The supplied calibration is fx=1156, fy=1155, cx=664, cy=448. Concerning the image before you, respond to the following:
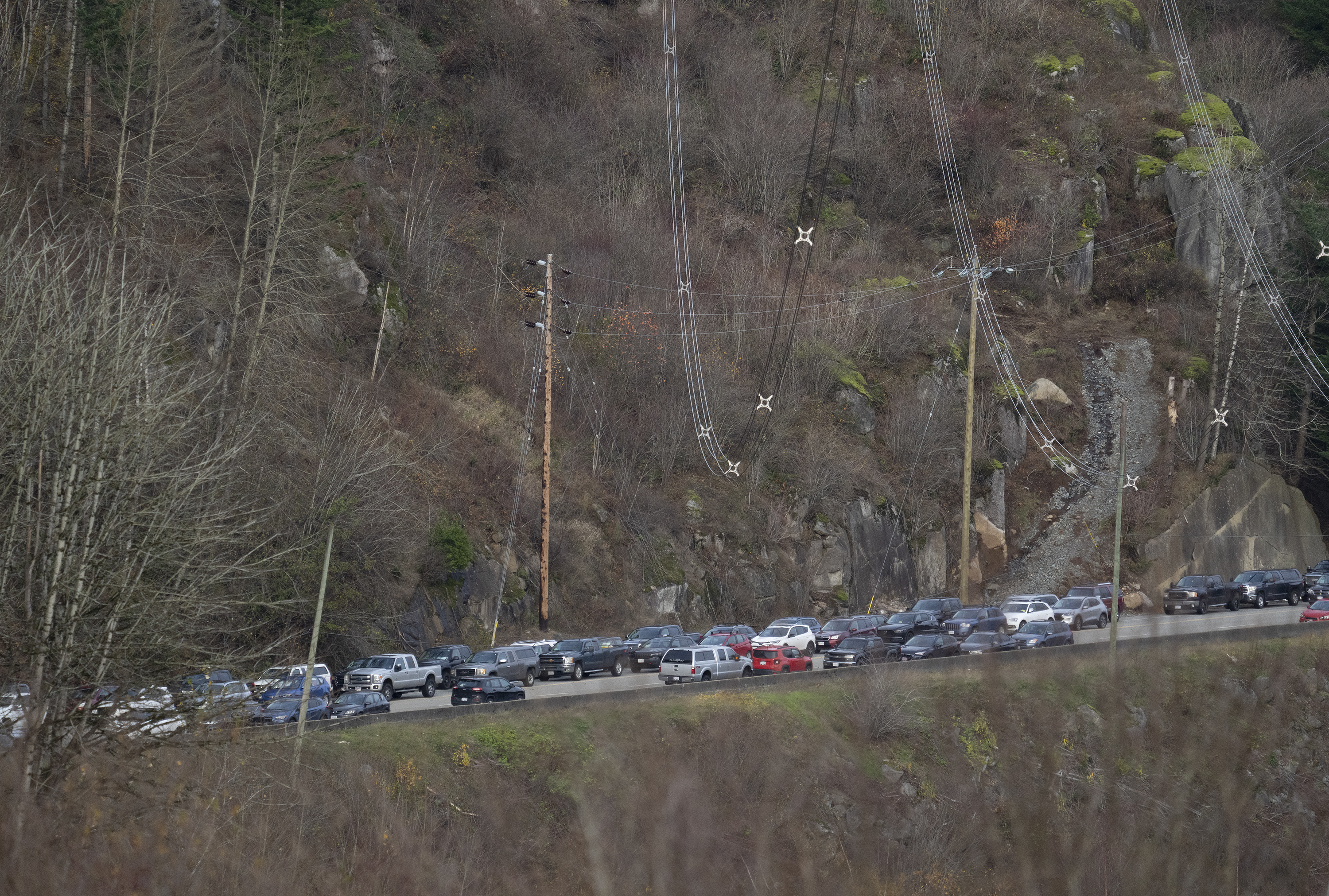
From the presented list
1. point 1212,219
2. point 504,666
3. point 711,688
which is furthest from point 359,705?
point 1212,219

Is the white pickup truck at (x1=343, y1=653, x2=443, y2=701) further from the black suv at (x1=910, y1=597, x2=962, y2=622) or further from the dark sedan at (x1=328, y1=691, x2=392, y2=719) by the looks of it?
the black suv at (x1=910, y1=597, x2=962, y2=622)

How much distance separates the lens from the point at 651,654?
→ 37281mm

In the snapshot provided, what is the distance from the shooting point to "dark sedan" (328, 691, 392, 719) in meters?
26.6

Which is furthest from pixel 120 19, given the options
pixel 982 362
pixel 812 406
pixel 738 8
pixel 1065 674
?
pixel 738 8

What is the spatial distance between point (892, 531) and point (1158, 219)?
1368 inches

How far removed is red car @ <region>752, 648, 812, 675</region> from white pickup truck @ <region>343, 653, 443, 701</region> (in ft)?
32.6

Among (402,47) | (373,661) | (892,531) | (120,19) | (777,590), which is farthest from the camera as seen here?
(402,47)

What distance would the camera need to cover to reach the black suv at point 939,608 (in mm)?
42344

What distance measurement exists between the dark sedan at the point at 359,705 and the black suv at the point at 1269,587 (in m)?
35.3

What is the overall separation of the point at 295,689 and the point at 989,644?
72.0ft

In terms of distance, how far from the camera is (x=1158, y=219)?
74250 millimetres

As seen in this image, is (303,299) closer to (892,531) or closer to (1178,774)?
(892,531)

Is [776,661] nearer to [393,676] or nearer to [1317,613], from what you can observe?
[393,676]

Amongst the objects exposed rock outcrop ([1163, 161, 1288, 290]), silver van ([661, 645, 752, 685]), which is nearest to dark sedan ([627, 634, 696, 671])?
silver van ([661, 645, 752, 685])
